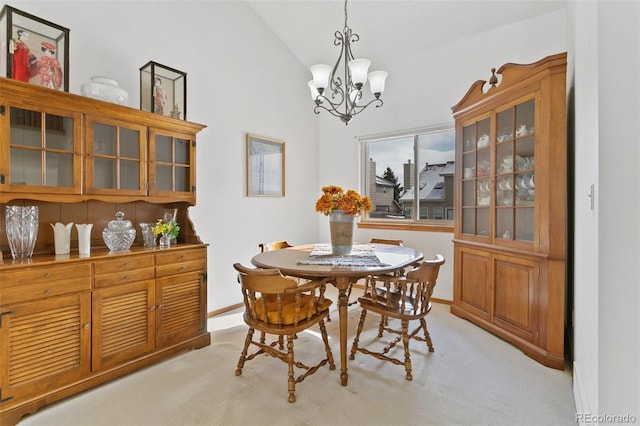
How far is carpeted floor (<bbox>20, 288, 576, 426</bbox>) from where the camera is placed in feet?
5.86

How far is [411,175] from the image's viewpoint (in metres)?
4.33

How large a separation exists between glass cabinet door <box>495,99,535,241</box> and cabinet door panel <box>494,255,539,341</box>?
0.24 meters

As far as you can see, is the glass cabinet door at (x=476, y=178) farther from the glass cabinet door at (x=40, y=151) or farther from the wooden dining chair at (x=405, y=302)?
the glass cabinet door at (x=40, y=151)

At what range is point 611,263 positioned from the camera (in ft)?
3.90

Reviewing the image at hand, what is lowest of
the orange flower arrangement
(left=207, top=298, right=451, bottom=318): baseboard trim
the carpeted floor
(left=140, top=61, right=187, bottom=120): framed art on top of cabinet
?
the carpeted floor

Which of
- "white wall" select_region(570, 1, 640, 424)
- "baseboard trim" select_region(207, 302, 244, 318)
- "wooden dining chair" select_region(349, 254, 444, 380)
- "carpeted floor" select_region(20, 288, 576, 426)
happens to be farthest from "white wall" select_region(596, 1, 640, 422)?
"baseboard trim" select_region(207, 302, 244, 318)

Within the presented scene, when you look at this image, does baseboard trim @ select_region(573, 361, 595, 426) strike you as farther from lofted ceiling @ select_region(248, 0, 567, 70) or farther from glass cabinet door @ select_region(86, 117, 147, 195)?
lofted ceiling @ select_region(248, 0, 567, 70)

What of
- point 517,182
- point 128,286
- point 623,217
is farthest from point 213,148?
point 623,217

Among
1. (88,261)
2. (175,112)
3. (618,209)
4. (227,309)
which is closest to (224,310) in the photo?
(227,309)

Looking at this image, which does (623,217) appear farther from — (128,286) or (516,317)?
(128,286)

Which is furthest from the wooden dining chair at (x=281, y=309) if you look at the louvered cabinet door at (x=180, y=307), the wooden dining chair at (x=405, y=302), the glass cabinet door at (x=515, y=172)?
the glass cabinet door at (x=515, y=172)

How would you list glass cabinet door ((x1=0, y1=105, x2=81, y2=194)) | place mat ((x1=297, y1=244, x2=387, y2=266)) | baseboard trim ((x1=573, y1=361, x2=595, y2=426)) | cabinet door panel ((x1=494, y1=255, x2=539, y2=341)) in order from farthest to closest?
cabinet door panel ((x1=494, y1=255, x2=539, y2=341)) < place mat ((x1=297, y1=244, x2=387, y2=266)) < glass cabinet door ((x1=0, y1=105, x2=81, y2=194)) < baseboard trim ((x1=573, y1=361, x2=595, y2=426))

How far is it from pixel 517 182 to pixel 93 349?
11.5ft

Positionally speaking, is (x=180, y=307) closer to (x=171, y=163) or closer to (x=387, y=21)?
(x=171, y=163)
